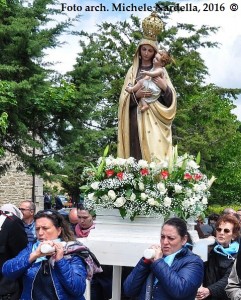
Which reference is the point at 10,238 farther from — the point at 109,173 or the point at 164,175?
the point at 164,175

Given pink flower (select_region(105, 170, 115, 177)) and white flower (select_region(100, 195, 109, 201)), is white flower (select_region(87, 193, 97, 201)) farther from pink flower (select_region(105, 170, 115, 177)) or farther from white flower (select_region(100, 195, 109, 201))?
pink flower (select_region(105, 170, 115, 177))

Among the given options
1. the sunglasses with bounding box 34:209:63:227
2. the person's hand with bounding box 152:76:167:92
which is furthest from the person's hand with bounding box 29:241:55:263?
the person's hand with bounding box 152:76:167:92

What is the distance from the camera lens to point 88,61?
23.0m

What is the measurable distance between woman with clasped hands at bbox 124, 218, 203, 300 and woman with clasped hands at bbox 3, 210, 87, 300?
0.41 meters

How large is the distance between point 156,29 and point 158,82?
0.69m

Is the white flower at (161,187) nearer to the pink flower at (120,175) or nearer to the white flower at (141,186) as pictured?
the white flower at (141,186)

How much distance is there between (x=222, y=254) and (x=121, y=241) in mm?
1177

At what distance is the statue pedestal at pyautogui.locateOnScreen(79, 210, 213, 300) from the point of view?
7.27 m

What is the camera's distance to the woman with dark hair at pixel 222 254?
659cm

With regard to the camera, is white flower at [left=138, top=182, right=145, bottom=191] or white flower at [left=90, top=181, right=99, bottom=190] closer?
white flower at [left=138, top=182, right=145, bottom=191]

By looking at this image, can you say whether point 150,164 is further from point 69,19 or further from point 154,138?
point 69,19

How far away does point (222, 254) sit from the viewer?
6.64m

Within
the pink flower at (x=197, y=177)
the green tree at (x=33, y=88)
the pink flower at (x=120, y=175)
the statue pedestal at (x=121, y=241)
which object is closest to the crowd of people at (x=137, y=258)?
the statue pedestal at (x=121, y=241)

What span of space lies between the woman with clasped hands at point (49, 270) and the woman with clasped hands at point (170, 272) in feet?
1.35
